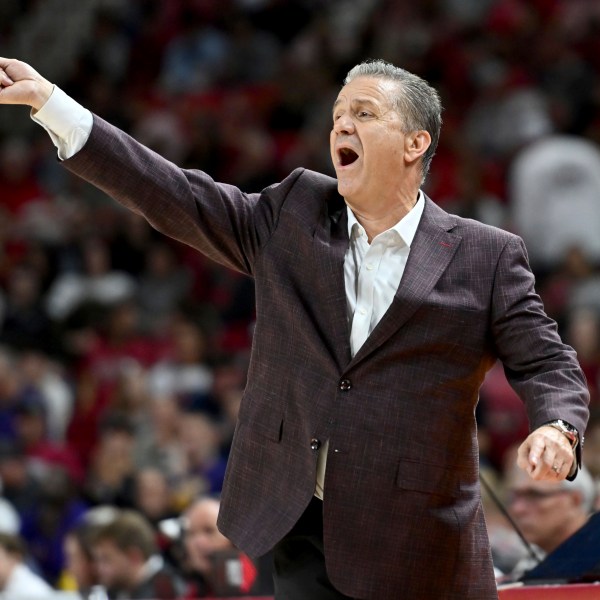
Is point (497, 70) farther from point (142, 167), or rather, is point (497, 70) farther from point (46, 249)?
point (142, 167)

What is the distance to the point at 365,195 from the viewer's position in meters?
2.64

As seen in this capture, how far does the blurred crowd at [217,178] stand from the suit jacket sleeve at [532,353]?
330 centimetres

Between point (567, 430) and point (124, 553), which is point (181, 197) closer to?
point (567, 430)

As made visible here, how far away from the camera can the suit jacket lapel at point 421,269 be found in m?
2.53

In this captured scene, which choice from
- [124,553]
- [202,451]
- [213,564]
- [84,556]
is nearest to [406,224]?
[213,564]

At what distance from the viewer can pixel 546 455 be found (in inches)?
91.9

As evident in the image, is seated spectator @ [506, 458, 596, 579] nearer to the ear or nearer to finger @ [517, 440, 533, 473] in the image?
the ear

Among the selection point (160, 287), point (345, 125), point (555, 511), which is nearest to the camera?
point (345, 125)

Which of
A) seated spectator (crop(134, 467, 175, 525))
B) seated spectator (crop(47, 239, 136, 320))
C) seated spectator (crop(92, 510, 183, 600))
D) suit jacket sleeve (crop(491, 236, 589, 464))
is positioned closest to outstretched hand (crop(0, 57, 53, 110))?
suit jacket sleeve (crop(491, 236, 589, 464))

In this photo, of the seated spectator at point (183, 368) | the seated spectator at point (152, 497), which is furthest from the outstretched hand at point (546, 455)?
the seated spectator at point (183, 368)

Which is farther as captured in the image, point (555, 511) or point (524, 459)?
point (555, 511)

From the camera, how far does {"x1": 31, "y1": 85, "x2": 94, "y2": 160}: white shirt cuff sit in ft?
8.38

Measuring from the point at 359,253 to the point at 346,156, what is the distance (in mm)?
197

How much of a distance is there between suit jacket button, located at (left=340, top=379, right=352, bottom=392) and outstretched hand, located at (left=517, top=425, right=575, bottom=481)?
1.17 feet
